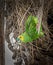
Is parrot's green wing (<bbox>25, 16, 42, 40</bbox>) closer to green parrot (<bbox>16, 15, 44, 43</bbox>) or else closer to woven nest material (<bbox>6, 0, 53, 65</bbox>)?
green parrot (<bbox>16, 15, 44, 43</bbox>)

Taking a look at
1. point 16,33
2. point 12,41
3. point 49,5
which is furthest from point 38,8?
point 12,41

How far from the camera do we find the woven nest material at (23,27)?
1375 millimetres

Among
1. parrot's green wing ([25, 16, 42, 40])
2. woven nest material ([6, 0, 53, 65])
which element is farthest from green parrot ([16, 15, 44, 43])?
woven nest material ([6, 0, 53, 65])

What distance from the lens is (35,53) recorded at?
56.7 inches

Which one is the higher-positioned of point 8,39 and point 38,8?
point 38,8

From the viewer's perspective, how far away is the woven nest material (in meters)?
1.38

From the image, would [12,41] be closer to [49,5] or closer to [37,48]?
[37,48]

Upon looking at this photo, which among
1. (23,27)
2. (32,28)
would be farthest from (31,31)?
(23,27)

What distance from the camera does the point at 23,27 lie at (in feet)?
5.01

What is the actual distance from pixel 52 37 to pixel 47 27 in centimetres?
9

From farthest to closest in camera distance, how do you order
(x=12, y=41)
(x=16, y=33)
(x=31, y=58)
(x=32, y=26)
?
(x=12, y=41) → (x=16, y=33) → (x=31, y=58) → (x=32, y=26)

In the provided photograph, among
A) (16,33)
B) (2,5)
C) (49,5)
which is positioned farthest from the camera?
(2,5)

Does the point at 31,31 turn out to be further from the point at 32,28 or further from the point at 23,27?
the point at 23,27

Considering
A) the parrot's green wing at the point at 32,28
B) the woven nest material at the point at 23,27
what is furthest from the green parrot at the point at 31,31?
the woven nest material at the point at 23,27
